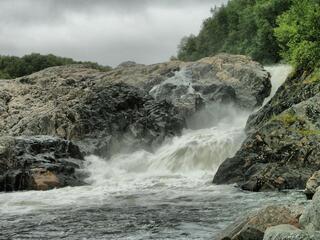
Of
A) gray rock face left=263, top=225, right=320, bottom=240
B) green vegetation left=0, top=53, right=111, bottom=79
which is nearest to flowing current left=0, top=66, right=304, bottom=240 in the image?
gray rock face left=263, top=225, right=320, bottom=240

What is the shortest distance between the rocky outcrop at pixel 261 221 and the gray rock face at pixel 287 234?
5.54 feet

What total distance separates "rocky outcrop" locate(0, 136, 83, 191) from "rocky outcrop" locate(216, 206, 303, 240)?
16387 millimetres

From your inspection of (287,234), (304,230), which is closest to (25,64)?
(304,230)

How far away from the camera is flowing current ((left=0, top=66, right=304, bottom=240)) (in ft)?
50.7

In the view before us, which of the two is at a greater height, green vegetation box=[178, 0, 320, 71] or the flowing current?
green vegetation box=[178, 0, 320, 71]

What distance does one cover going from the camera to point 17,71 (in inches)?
3521

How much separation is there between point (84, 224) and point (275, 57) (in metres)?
48.0

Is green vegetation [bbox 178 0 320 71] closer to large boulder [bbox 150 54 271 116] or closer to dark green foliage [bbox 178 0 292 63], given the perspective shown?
dark green foliage [bbox 178 0 292 63]

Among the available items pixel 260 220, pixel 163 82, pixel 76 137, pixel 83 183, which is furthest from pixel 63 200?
pixel 163 82

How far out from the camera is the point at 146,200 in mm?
21094

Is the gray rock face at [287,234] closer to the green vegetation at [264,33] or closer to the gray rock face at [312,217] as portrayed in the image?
the gray rock face at [312,217]

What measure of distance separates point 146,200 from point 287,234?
12536 millimetres

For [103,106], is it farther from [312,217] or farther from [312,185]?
[312,217]

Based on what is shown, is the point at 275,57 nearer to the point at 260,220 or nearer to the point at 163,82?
the point at 163,82
